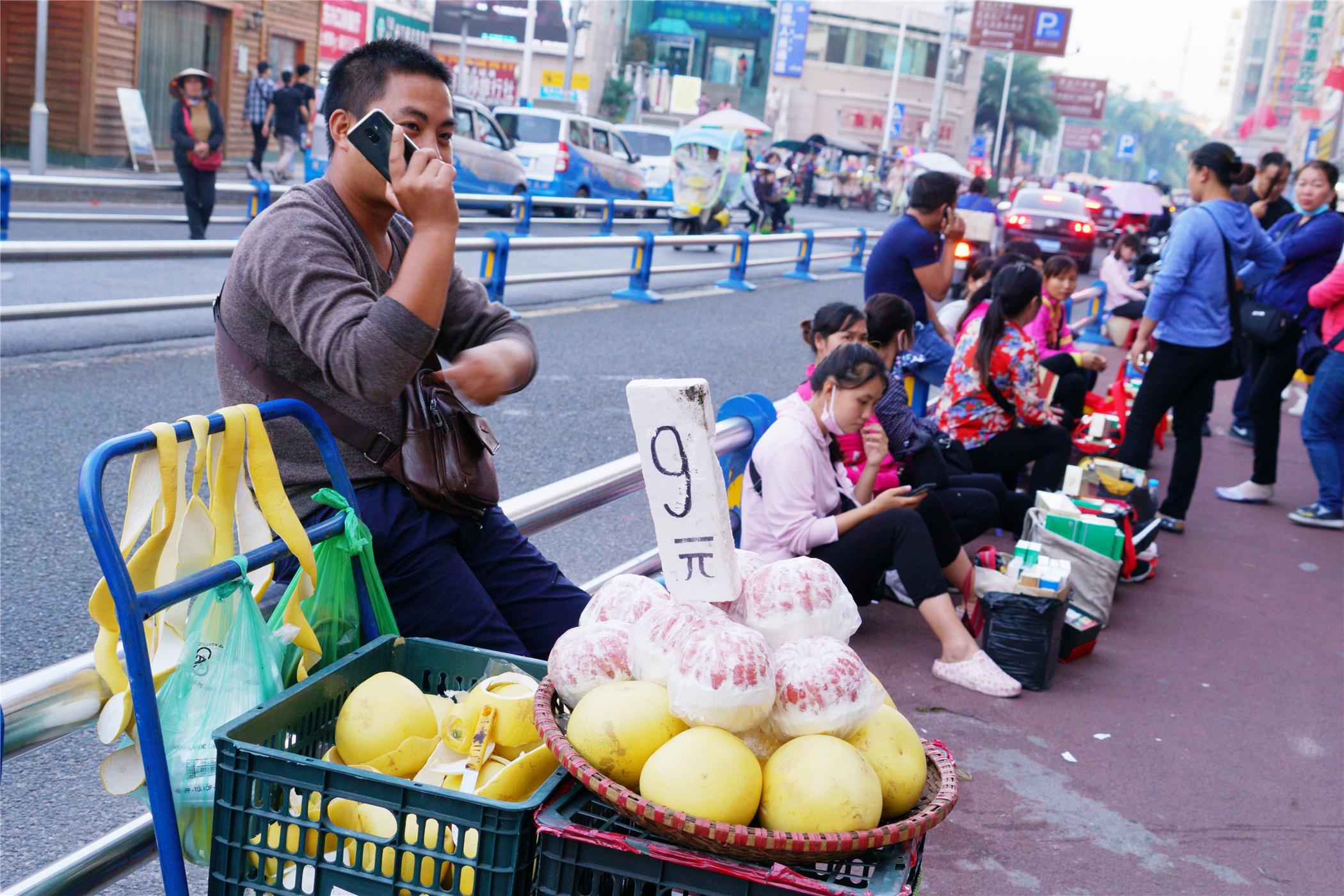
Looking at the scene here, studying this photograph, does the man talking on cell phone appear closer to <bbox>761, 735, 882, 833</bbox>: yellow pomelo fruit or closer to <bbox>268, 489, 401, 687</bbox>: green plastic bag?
<bbox>268, 489, 401, 687</bbox>: green plastic bag

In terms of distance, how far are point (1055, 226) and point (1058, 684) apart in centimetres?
1851

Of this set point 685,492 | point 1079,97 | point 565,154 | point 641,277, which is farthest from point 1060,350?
point 1079,97

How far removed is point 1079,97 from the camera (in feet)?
258

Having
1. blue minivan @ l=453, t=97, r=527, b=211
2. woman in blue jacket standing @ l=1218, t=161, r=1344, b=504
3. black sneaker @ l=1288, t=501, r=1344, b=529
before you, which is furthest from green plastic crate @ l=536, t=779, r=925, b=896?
blue minivan @ l=453, t=97, r=527, b=211

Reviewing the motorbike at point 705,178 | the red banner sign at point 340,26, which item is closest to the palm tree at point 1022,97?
the red banner sign at point 340,26

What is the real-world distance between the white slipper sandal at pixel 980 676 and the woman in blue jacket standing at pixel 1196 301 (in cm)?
277

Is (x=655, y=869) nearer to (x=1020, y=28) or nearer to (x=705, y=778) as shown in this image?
(x=705, y=778)

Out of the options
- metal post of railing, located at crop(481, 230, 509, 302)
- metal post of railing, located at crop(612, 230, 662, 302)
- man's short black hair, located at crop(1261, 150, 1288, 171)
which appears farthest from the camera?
metal post of railing, located at crop(612, 230, 662, 302)

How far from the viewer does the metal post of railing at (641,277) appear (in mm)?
12727

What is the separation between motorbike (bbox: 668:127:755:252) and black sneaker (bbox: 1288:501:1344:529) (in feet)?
50.2

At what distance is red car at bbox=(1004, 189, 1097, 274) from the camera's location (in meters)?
21.5

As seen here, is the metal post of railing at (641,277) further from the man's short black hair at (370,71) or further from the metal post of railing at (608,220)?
the man's short black hair at (370,71)

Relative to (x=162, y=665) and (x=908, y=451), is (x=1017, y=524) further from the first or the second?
(x=162, y=665)

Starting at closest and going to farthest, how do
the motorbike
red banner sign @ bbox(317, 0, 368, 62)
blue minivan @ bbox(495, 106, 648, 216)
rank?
1. the motorbike
2. blue minivan @ bbox(495, 106, 648, 216)
3. red banner sign @ bbox(317, 0, 368, 62)
